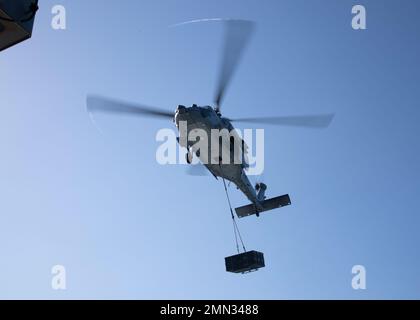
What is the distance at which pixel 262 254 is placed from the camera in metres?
20.4

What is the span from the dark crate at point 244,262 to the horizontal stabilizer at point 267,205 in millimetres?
6917

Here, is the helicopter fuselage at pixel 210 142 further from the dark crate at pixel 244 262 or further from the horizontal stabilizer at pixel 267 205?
the dark crate at pixel 244 262

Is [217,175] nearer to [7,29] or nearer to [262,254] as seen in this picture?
[262,254]

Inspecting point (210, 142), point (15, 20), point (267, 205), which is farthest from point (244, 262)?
point (15, 20)

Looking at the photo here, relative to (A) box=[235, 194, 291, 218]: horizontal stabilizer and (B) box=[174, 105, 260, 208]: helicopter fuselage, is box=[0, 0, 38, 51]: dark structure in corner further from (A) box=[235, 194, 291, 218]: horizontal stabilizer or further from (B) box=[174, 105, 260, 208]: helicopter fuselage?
(A) box=[235, 194, 291, 218]: horizontal stabilizer

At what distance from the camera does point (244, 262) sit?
19.8 meters

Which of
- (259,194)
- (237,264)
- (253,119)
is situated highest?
(253,119)

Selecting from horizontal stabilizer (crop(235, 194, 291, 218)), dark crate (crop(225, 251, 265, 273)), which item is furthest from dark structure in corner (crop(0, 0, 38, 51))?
horizontal stabilizer (crop(235, 194, 291, 218))

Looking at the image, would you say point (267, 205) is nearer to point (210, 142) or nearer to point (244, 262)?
point (244, 262)

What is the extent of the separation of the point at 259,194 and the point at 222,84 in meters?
9.53

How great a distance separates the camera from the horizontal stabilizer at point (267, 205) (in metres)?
26.6

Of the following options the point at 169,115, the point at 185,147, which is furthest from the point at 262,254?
the point at 169,115

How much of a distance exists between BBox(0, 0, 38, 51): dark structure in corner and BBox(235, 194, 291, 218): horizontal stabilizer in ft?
73.6
